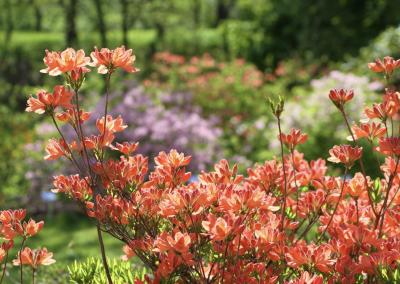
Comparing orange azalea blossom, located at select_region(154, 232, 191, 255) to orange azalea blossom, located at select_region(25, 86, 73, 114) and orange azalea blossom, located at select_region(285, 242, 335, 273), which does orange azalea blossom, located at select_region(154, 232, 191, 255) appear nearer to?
orange azalea blossom, located at select_region(285, 242, 335, 273)

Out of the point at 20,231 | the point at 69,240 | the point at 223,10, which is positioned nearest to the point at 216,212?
the point at 20,231

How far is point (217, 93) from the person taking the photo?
10.7 m

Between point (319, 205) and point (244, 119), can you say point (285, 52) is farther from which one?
point (319, 205)

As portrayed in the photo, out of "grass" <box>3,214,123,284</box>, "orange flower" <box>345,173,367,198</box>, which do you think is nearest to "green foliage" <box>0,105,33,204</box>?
"grass" <box>3,214,123,284</box>

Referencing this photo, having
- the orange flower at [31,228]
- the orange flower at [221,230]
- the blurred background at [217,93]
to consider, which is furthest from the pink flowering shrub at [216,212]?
the blurred background at [217,93]

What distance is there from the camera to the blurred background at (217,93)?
7883 millimetres

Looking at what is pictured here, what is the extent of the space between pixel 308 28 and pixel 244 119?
6.75 meters

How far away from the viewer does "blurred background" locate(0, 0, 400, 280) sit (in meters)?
7.88

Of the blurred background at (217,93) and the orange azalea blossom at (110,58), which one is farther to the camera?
the blurred background at (217,93)

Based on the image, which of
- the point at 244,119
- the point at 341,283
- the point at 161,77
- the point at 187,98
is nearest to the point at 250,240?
the point at 341,283

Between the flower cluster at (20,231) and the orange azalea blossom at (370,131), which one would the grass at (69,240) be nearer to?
the flower cluster at (20,231)

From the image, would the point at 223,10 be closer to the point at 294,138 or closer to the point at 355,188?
the point at 294,138

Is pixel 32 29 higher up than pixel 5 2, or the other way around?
pixel 5 2

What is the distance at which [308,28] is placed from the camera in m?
16.3
